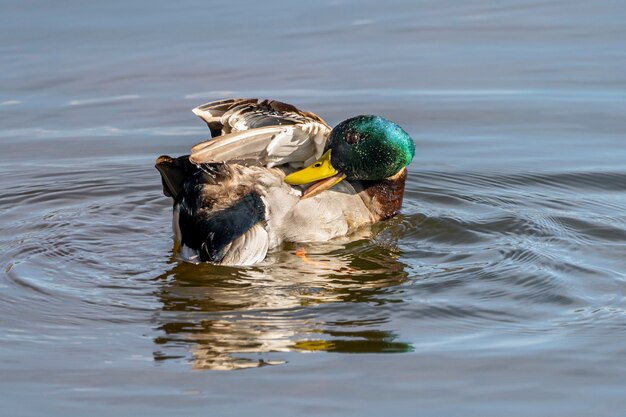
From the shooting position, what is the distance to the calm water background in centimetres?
576

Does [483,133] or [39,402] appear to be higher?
[483,133]

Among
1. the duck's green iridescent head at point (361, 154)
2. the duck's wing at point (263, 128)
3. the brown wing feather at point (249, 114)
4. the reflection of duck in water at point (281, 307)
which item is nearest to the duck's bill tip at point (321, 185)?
the duck's green iridescent head at point (361, 154)

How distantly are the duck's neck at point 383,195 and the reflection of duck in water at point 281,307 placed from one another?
2.35 feet

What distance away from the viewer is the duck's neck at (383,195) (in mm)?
8828

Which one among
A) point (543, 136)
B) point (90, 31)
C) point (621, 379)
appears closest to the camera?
point (621, 379)

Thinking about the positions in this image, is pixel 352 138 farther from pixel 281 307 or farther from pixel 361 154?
pixel 281 307

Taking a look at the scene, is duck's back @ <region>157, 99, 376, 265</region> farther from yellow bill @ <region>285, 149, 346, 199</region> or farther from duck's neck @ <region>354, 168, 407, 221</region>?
duck's neck @ <region>354, 168, 407, 221</region>

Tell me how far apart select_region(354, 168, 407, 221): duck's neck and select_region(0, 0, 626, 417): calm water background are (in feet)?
0.58

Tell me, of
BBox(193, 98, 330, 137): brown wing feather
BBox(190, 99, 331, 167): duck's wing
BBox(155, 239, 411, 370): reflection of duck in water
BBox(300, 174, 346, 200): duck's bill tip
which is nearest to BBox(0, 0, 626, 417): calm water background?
BBox(155, 239, 411, 370): reflection of duck in water

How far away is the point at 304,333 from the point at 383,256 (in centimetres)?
179

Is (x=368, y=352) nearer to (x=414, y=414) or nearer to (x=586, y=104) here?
(x=414, y=414)

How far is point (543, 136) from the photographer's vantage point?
34.4ft

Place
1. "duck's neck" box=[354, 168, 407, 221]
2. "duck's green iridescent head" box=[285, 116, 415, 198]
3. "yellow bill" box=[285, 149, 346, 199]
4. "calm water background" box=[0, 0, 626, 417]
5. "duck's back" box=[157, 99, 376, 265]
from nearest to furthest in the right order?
"calm water background" box=[0, 0, 626, 417] → "duck's back" box=[157, 99, 376, 265] → "yellow bill" box=[285, 149, 346, 199] → "duck's green iridescent head" box=[285, 116, 415, 198] → "duck's neck" box=[354, 168, 407, 221]

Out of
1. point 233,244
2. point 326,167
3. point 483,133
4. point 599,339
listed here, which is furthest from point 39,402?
point 483,133
